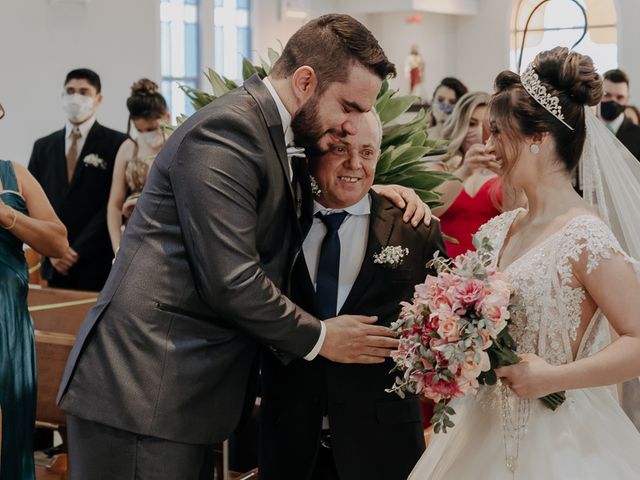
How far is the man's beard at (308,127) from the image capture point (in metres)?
2.46

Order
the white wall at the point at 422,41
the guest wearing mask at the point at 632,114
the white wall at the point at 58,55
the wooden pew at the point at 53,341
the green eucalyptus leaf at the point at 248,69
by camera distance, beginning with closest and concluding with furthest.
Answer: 1. the green eucalyptus leaf at the point at 248,69
2. the wooden pew at the point at 53,341
3. the guest wearing mask at the point at 632,114
4. the white wall at the point at 58,55
5. the white wall at the point at 422,41

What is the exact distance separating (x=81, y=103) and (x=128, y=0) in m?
5.62

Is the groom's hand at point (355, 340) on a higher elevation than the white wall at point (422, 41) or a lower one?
lower

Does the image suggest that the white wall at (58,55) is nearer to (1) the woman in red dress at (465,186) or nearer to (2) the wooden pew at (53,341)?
(2) the wooden pew at (53,341)

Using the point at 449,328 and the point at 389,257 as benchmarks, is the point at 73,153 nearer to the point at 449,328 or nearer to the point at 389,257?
the point at 389,257

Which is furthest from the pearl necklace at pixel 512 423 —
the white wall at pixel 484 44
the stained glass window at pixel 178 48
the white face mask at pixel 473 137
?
the white wall at pixel 484 44

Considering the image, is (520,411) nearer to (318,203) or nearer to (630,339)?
(630,339)

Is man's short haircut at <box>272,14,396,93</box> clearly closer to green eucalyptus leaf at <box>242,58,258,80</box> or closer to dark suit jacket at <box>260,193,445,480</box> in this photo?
dark suit jacket at <box>260,193,445,480</box>

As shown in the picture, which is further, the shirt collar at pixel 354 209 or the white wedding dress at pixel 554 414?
the shirt collar at pixel 354 209

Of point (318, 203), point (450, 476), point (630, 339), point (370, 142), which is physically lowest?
point (450, 476)

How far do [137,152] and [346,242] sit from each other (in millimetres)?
3474

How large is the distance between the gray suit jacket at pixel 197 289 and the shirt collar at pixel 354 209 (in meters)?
0.21

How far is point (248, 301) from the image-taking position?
7.57 feet

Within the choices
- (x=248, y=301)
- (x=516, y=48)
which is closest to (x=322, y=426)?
(x=248, y=301)
